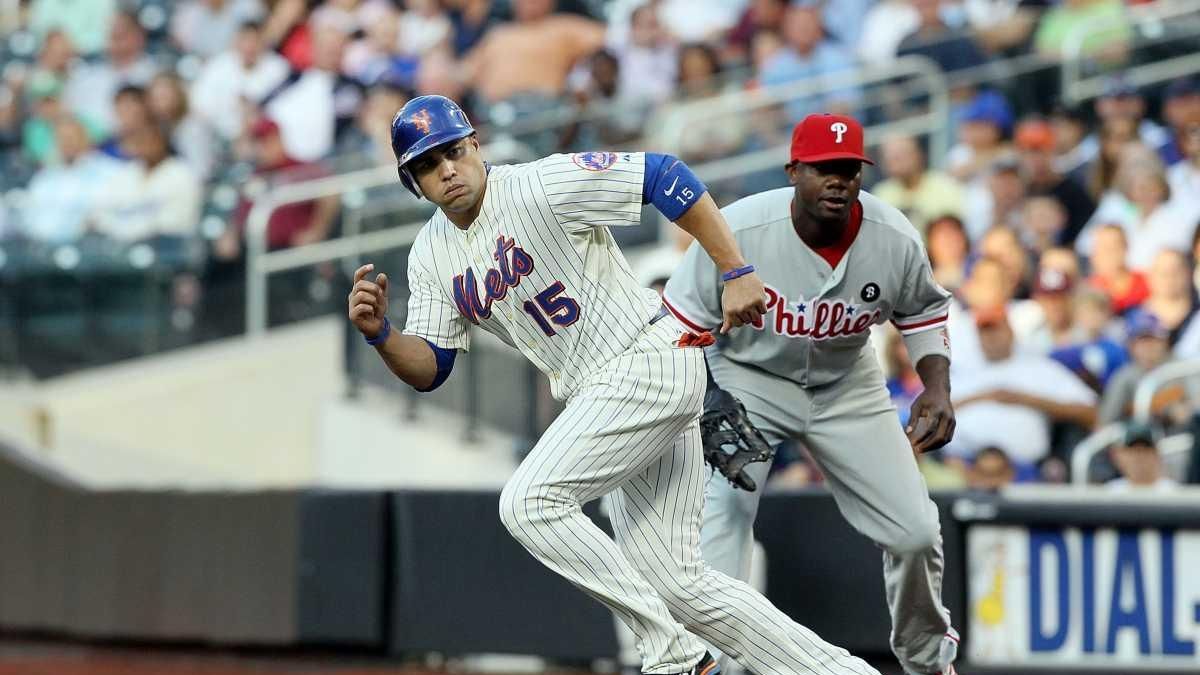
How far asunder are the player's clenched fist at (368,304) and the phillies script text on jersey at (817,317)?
1.30 m

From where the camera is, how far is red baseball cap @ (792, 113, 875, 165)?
17.6 feet

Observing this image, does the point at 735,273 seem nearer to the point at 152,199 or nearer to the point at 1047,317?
the point at 1047,317

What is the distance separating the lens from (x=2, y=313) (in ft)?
39.0

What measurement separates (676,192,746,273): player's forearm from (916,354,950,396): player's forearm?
3.91ft

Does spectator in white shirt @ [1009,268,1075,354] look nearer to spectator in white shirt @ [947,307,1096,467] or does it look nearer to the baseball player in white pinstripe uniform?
spectator in white shirt @ [947,307,1096,467]

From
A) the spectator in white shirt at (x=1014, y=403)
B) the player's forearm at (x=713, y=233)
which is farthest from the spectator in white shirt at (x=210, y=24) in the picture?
the player's forearm at (x=713, y=233)

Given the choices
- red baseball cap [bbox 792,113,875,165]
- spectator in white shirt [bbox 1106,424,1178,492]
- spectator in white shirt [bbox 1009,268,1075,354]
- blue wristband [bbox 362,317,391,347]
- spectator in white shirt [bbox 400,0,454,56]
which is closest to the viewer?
blue wristband [bbox 362,317,391,347]

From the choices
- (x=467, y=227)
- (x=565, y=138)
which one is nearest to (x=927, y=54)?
(x=565, y=138)

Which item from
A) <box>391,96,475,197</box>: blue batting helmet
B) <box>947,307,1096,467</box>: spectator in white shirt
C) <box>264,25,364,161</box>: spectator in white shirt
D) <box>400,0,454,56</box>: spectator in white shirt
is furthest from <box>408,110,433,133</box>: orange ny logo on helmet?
<box>400,0,454,56</box>: spectator in white shirt

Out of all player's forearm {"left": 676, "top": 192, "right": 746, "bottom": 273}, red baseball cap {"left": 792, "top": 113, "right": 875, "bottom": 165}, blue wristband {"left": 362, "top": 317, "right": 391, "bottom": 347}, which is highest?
red baseball cap {"left": 792, "top": 113, "right": 875, "bottom": 165}

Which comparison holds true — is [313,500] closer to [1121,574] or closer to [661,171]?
[1121,574]

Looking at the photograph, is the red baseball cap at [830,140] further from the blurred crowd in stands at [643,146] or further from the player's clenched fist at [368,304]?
the blurred crowd in stands at [643,146]

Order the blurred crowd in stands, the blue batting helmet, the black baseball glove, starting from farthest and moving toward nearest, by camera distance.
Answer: the blurred crowd in stands < the black baseball glove < the blue batting helmet

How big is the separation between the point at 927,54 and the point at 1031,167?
1341mm
